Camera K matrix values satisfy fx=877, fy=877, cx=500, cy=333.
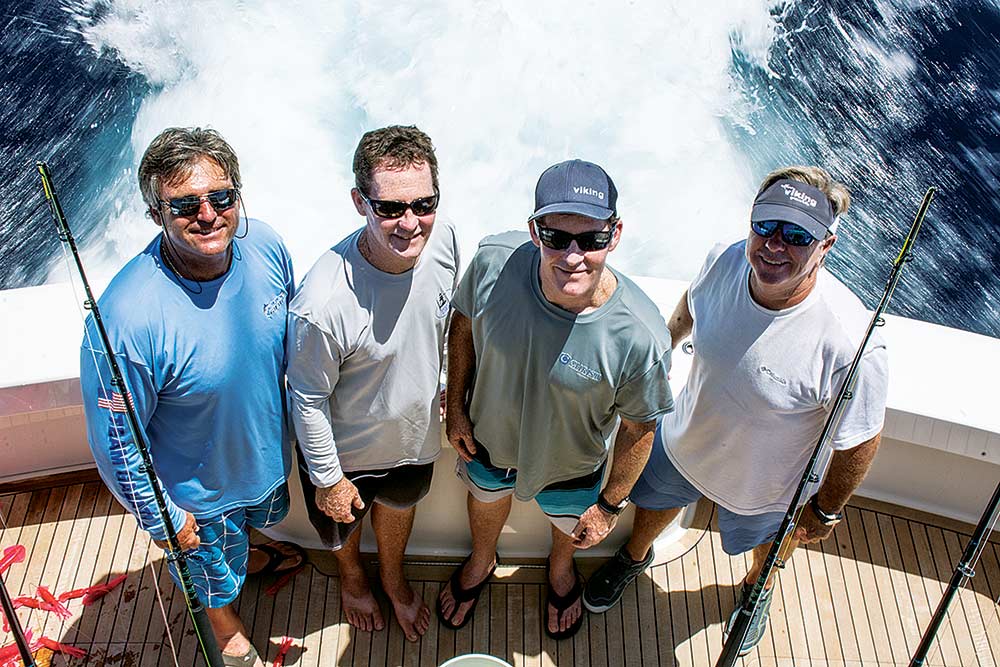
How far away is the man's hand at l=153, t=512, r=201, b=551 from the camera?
173 centimetres

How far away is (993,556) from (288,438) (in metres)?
1.98

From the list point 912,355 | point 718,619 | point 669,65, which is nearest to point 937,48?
point 669,65

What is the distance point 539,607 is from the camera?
7.68ft

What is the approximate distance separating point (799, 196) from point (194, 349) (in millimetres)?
1156

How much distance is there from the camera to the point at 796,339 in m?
1.69

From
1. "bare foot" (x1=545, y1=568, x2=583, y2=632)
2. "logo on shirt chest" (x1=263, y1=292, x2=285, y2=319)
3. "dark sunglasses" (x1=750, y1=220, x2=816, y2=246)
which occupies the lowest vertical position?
"bare foot" (x1=545, y1=568, x2=583, y2=632)

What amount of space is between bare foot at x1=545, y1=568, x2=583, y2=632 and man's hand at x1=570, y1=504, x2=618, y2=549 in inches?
12.7

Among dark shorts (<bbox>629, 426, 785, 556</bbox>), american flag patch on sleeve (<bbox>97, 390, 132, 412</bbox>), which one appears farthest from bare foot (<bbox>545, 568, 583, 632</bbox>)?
american flag patch on sleeve (<bbox>97, 390, 132, 412</bbox>)

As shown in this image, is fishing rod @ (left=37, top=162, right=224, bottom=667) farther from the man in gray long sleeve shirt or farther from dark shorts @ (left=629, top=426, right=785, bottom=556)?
dark shorts @ (left=629, top=426, right=785, bottom=556)

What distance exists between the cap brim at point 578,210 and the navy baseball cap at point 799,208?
30 cm

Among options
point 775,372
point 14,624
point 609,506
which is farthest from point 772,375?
point 14,624

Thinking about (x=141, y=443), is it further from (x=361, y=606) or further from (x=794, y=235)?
(x=794, y=235)

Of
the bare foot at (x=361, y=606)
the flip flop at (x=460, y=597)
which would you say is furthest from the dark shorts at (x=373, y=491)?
the flip flop at (x=460, y=597)

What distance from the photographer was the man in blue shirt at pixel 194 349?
1.53 m
